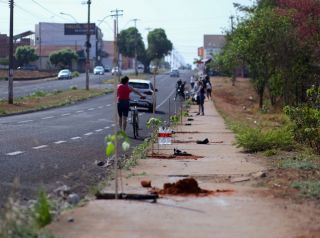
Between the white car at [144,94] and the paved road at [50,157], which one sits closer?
the paved road at [50,157]

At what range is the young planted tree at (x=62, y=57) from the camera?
111 meters

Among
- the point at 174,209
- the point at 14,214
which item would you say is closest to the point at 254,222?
the point at 174,209

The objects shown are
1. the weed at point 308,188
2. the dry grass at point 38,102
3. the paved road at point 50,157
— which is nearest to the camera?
the weed at point 308,188

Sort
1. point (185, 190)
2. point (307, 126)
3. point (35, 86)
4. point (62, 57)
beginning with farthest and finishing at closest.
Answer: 1. point (62, 57)
2. point (35, 86)
3. point (307, 126)
4. point (185, 190)

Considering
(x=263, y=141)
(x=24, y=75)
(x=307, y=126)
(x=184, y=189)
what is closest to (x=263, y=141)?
(x=263, y=141)

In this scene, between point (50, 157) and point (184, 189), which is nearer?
point (184, 189)

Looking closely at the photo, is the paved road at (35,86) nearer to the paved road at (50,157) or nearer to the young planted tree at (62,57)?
the young planted tree at (62,57)

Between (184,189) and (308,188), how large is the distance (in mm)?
1748

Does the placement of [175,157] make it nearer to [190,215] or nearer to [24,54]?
[190,215]

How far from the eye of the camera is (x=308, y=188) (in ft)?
32.2

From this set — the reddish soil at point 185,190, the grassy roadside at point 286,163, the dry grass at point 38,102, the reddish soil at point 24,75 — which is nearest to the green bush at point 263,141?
the grassy roadside at point 286,163

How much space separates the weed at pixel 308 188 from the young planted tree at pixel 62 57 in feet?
338

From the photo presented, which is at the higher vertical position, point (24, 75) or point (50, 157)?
point (50, 157)

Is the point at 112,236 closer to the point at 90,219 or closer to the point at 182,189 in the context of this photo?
the point at 90,219
